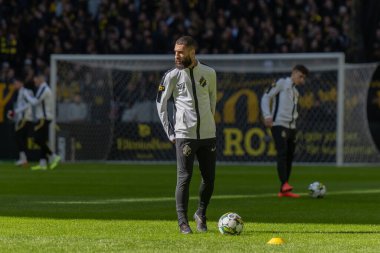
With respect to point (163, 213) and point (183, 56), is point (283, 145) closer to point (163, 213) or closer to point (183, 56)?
point (163, 213)

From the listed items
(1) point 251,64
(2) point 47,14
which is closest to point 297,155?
(1) point 251,64

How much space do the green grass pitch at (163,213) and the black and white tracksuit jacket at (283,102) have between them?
49.1 inches

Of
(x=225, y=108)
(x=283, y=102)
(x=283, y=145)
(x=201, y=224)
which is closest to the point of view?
(x=201, y=224)

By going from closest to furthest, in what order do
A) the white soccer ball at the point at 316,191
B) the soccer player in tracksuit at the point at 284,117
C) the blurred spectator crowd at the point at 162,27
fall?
the white soccer ball at the point at 316,191
the soccer player in tracksuit at the point at 284,117
the blurred spectator crowd at the point at 162,27

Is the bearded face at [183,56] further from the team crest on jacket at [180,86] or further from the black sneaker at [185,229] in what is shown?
the black sneaker at [185,229]

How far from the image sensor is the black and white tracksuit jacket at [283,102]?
16.7 metres

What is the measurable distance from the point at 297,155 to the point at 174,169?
3883 mm

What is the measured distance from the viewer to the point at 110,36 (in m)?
33.3

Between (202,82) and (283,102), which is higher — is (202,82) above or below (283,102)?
above

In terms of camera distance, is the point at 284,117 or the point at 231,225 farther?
the point at 284,117

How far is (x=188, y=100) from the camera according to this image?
10906mm

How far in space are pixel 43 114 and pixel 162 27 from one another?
877 centimetres

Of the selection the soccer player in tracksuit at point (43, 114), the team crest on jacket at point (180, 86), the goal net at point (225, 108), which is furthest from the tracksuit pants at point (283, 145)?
the goal net at point (225, 108)

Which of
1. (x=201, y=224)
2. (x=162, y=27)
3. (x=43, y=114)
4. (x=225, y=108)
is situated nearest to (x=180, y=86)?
(x=201, y=224)
